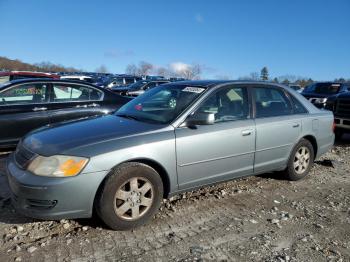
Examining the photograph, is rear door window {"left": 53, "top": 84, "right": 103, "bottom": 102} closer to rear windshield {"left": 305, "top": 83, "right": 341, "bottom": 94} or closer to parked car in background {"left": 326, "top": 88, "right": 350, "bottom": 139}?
parked car in background {"left": 326, "top": 88, "right": 350, "bottom": 139}

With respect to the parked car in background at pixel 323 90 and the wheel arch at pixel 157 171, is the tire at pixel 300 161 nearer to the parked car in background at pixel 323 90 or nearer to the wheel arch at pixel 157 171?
the wheel arch at pixel 157 171

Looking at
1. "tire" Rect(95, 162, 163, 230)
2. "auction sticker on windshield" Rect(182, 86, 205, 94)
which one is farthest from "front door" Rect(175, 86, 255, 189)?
"tire" Rect(95, 162, 163, 230)

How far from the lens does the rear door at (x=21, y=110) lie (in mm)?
6605

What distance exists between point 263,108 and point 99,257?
2984 millimetres

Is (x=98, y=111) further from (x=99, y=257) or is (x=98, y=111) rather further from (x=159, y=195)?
(x=99, y=257)

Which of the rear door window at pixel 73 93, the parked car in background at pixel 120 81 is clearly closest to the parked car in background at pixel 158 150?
the rear door window at pixel 73 93

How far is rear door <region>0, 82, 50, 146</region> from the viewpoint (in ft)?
21.7

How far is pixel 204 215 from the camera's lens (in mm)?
4273

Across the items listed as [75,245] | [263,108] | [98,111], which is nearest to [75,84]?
[98,111]

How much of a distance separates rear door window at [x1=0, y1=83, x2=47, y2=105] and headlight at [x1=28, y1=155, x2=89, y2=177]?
3.84m

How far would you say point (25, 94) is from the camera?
7.03 metres

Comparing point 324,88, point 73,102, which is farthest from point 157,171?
point 324,88

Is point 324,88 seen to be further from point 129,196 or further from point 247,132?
point 129,196

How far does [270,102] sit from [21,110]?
4.45 m
